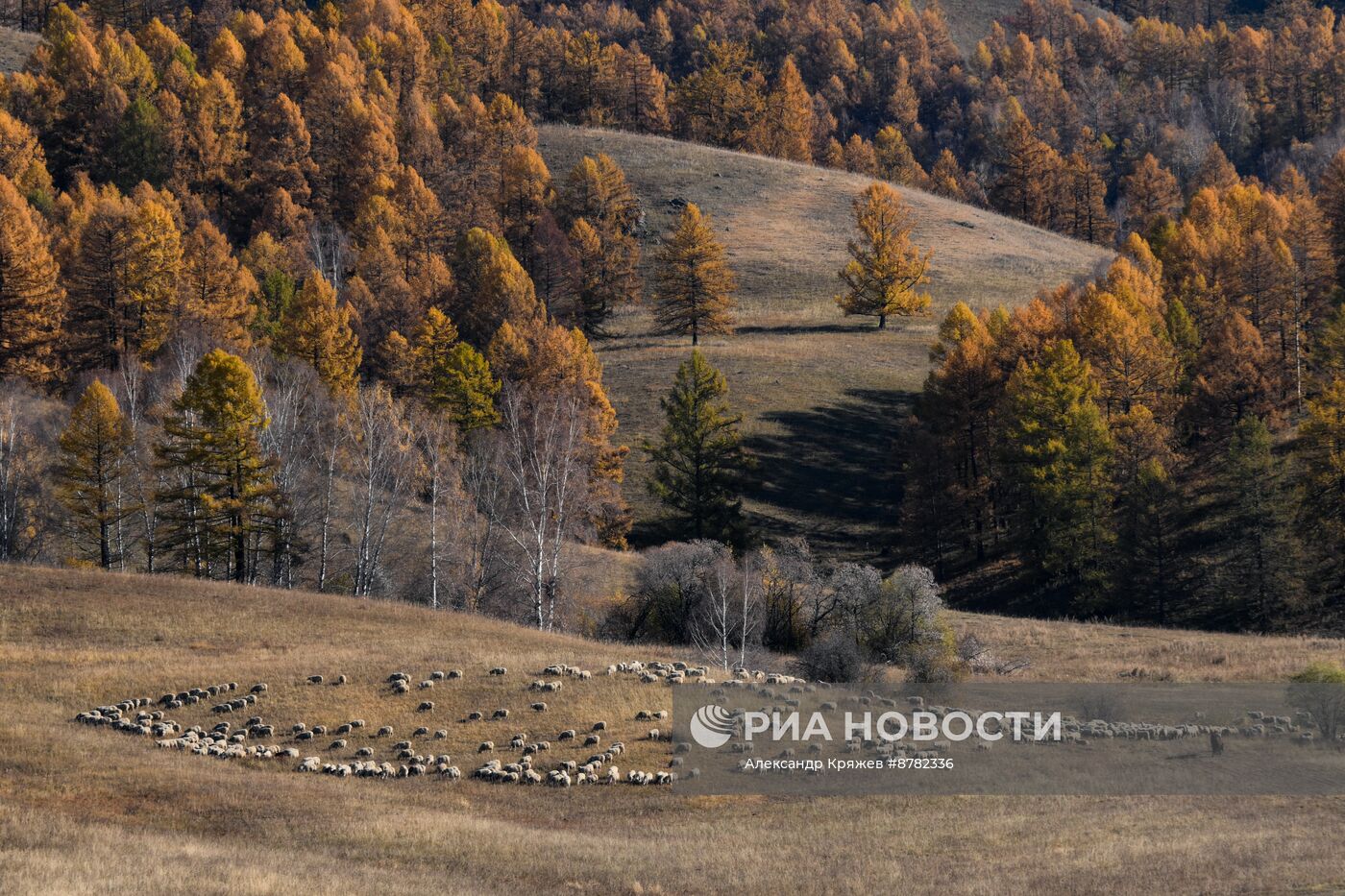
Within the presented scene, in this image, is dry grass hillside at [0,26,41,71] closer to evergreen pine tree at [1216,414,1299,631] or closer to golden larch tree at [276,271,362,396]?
golden larch tree at [276,271,362,396]

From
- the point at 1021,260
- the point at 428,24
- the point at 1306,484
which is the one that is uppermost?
the point at 428,24

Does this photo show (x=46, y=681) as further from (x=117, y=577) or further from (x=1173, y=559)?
(x=1173, y=559)

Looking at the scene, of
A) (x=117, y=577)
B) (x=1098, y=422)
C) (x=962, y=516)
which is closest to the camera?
(x=117, y=577)

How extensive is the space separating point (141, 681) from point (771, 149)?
13560cm

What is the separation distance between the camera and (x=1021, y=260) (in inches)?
4855

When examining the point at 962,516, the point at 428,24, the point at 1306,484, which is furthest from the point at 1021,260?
the point at 428,24

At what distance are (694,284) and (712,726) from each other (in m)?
72.6

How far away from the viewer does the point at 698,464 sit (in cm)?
7462

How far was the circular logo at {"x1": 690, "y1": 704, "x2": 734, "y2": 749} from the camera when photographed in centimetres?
3266

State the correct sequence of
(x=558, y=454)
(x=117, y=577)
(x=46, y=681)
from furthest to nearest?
(x=558, y=454) → (x=117, y=577) → (x=46, y=681)

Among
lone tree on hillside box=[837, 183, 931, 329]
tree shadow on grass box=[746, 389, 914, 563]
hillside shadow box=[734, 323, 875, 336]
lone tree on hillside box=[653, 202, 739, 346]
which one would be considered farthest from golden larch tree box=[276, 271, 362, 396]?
lone tree on hillside box=[837, 183, 931, 329]

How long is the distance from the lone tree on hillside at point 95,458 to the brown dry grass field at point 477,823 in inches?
642

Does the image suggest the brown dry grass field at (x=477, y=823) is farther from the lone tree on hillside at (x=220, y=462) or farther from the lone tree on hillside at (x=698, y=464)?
the lone tree on hillside at (x=698, y=464)

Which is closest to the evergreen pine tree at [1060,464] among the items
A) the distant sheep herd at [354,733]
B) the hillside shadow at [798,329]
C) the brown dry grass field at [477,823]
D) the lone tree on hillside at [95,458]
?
the hillside shadow at [798,329]
